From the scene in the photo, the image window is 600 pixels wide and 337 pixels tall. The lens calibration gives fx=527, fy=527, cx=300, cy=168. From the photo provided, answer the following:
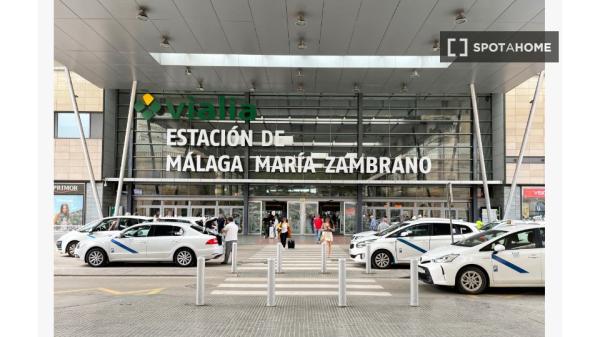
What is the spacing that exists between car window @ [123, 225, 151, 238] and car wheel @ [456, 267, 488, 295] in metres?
10.4

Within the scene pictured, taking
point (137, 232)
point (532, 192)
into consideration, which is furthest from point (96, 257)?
point (532, 192)

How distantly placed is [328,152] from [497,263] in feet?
80.0

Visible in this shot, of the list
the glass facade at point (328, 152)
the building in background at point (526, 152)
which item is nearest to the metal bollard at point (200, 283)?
the glass facade at point (328, 152)

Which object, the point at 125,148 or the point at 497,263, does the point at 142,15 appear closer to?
the point at 125,148

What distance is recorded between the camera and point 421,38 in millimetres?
23047

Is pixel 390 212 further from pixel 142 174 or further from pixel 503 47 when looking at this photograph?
pixel 142 174

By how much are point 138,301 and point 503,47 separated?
20.4 m

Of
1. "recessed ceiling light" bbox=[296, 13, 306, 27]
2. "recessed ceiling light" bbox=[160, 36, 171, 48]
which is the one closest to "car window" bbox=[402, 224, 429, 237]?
"recessed ceiling light" bbox=[296, 13, 306, 27]

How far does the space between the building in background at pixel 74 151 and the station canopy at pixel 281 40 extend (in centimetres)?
275

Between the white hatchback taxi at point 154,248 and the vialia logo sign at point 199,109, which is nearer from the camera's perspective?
the white hatchback taxi at point 154,248

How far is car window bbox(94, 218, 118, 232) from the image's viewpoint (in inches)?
825

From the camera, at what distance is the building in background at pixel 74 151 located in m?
34.0

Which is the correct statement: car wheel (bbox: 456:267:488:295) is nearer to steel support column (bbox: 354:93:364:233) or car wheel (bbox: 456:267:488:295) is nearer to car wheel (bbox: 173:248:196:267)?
car wheel (bbox: 173:248:196:267)

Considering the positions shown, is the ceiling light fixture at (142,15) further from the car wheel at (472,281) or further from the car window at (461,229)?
the car wheel at (472,281)
